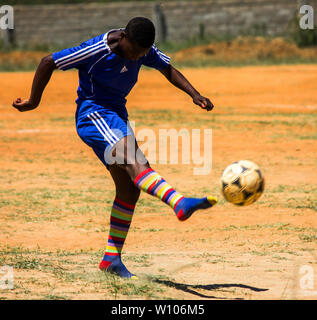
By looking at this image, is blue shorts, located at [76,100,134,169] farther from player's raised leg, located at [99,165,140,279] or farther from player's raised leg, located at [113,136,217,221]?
player's raised leg, located at [99,165,140,279]

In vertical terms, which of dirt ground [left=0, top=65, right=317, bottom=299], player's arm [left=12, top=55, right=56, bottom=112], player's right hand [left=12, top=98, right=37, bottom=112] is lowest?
dirt ground [left=0, top=65, right=317, bottom=299]

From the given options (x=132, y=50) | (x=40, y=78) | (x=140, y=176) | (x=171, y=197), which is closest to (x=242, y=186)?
(x=171, y=197)

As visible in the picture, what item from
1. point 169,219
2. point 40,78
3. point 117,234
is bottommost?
point 169,219

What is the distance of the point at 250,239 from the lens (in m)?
7.04

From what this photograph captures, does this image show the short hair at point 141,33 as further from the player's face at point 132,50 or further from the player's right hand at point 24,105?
the player's right hand at point 24,105

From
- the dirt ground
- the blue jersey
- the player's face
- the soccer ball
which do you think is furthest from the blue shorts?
the dirt ground

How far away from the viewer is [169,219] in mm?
8102

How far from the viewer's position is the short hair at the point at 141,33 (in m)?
5.01

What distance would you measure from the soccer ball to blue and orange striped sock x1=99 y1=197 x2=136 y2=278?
90 centimetres

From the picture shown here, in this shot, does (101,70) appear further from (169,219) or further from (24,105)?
(169,219)

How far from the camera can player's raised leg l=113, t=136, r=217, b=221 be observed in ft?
15.1

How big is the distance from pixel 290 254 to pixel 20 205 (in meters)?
3.91

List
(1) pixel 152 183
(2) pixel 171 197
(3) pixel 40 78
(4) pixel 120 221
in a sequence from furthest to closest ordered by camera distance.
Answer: (4) pixel 120 221, (3) pixel 40 78, (1) pixel 152 183, (2) pixel 171 197

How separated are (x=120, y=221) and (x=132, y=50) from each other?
1501 mm
